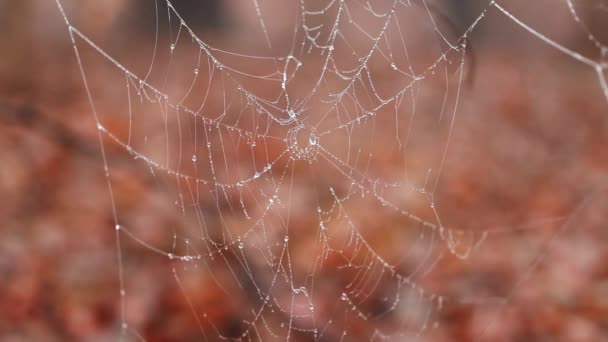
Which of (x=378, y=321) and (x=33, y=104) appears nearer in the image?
(x=378, y=321)

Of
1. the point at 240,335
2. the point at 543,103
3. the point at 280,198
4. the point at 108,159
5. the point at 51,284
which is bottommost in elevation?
the point at 51,284

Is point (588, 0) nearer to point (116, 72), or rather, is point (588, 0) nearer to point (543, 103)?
point (543, 103)

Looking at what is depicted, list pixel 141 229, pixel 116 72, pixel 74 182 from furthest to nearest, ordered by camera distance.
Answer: pixel 116 72
pixel 74 182
pixel 141 229

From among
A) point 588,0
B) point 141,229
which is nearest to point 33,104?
point 141,229

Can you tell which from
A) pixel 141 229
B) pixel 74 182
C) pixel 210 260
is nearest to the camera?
pixel 210 260

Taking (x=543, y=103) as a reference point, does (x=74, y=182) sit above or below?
below

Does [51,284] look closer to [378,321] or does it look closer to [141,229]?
[141,229]

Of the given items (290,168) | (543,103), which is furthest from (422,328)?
(543,103)
